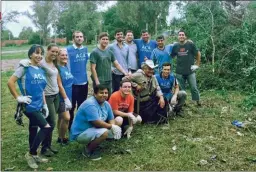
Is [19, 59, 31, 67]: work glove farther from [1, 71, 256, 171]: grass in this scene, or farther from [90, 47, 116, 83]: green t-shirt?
[90, 47, 116, 83]: green t-shirt

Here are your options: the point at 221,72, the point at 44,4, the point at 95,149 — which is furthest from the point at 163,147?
the point at 44,4

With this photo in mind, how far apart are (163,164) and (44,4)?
40.7m

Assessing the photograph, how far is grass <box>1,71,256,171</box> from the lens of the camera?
489 centimetres

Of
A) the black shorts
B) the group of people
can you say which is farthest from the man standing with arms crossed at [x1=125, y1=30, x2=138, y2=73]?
the black shorts

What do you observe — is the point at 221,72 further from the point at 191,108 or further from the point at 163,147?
the point at 163,147

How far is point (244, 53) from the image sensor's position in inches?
375

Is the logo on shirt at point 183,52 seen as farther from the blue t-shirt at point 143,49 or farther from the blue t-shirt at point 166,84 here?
the blue t-shirt at point 166,84

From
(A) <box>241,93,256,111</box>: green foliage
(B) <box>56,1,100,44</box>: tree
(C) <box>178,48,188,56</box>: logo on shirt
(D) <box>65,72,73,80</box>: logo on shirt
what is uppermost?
(B) <box>56,1,100,44</box>: tree

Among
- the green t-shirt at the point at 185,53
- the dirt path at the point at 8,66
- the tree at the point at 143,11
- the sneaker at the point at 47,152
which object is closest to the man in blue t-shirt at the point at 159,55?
the green t-shirt at the point at 185,53

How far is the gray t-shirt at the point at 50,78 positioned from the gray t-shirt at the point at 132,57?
87.1 inches

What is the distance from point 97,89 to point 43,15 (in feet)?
133

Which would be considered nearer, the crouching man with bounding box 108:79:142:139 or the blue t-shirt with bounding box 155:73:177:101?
the crouching man with bounding box 108:79:142:139

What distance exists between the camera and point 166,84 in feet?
22.1

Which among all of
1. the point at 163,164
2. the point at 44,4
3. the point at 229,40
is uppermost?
the point at 44,4
